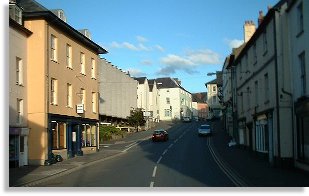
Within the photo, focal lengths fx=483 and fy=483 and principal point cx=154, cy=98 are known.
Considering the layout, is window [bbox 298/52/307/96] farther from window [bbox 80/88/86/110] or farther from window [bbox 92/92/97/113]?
window [bbox 92/92/97/113]

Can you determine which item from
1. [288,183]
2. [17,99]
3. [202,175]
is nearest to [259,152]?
[202,175]

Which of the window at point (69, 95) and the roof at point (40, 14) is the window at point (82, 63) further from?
the roof at point (40, 14)

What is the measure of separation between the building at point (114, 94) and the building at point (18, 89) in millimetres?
29049

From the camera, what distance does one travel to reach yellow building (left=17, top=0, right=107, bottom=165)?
2977cm

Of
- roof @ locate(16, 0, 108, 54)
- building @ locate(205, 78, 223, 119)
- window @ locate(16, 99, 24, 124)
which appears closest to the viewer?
window @ locate(16, 99, 24, 124)

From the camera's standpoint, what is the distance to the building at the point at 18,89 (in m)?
27.4

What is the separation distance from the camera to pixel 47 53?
3041 centimetres

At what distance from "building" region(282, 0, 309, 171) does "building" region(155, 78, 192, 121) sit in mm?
86340

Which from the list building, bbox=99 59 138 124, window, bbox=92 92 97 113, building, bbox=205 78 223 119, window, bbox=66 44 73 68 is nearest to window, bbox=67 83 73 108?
window, bbox=66 44 73 68

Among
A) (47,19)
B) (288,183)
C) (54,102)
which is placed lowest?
(288,183)

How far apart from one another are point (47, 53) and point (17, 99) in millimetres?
3727

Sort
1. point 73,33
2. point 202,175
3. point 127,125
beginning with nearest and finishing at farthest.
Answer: point 202,175
point 73,33
point 127,125

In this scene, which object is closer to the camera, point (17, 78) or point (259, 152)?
point (17, 78)

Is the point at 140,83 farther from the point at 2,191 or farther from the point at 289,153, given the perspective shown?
the point at 2,191
